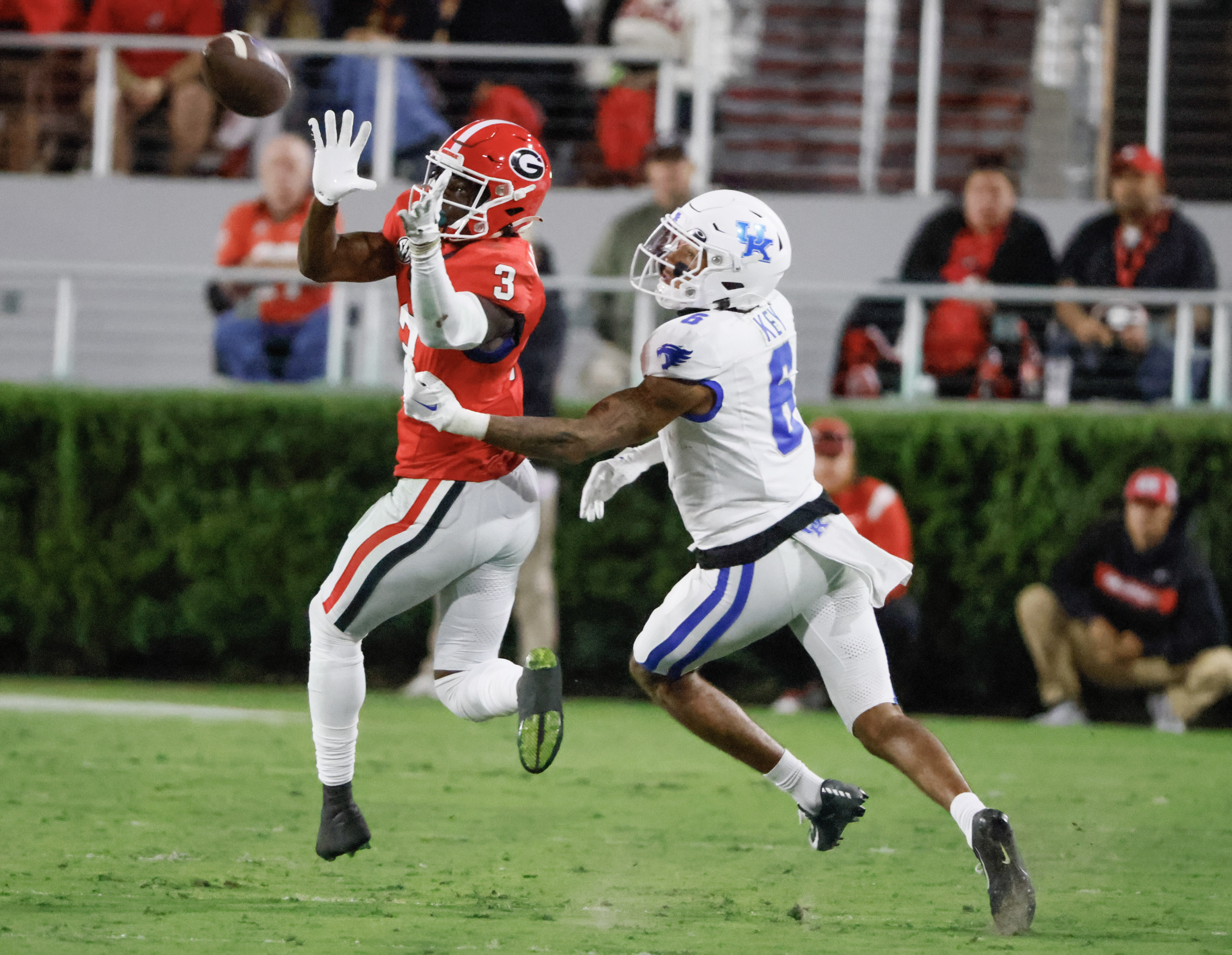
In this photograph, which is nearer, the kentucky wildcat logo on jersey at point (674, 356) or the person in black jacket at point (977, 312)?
the kentucky wildcat logo on jersey at point (674, 356)

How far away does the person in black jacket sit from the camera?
9.83m

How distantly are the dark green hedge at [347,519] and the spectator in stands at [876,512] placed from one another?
17.0 inches

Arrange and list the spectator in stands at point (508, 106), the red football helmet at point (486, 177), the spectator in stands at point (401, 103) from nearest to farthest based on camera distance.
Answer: the red football helmet at point (486, 177)
the spectator in stands at point (508, 106)
the spectator in stands at point (401, 103)

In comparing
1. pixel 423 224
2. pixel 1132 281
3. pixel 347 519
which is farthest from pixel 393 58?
pixel 423 224

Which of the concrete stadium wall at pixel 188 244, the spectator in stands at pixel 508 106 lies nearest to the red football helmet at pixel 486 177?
A: the concrete stadium wall at pixel 188 244

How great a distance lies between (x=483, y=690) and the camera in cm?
496

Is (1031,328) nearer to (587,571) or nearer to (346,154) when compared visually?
(587,571)

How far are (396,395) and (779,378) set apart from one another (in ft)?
16.9

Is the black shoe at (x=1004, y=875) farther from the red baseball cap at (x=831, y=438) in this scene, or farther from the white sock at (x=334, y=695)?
the red baseball cap at (x=831, y=438)

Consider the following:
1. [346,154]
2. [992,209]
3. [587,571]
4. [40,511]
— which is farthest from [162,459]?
[346,154]

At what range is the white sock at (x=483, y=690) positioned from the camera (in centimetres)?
491

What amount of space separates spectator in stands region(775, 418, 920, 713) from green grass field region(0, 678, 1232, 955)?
0.87 metres

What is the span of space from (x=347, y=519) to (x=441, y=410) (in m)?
5.60

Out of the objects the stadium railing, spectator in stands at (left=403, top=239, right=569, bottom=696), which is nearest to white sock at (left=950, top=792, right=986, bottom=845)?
spectator in stands at (left=403, top=239, right=569, bottom=696)
